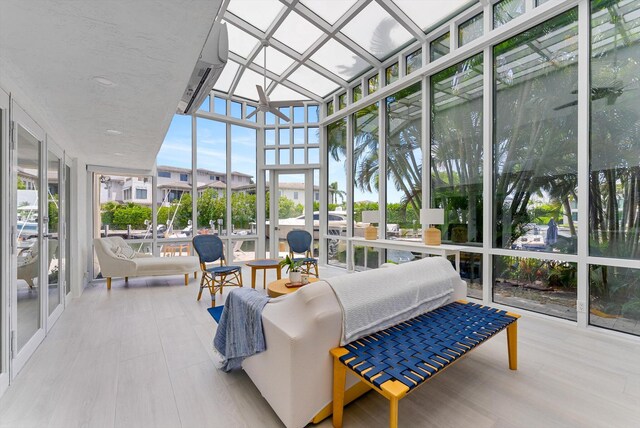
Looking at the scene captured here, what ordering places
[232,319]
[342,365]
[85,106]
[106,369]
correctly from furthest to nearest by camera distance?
[85,106] → [106,369] → [232,319] → [342,365]

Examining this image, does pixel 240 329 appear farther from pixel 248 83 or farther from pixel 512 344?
pixel 248 83

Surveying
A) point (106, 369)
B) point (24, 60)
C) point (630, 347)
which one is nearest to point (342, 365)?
point (106, 369)

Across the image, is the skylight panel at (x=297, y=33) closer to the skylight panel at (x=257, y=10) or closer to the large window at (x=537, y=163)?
the skylight panel at (x=257, y=10)

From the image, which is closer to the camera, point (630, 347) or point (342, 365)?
point (342, 365)

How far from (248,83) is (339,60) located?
2.12 m

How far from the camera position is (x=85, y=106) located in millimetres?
2535

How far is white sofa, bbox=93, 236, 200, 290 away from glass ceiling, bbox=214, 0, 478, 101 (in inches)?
151

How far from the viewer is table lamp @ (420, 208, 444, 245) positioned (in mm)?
4016

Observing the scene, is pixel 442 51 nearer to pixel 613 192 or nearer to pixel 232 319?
pixel 613 192

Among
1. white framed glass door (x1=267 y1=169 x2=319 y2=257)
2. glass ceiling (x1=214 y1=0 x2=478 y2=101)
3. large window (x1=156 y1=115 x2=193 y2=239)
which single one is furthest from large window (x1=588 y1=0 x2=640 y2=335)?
large window (x1=156 y1=115 x2=193 y2=239)

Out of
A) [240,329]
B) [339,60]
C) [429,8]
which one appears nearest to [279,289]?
[240,329]

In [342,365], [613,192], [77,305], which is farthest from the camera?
[77,305]

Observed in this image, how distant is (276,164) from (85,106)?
4.61 metres

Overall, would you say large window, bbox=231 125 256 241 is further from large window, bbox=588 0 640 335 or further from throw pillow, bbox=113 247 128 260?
large window, bbox=588 0 640 335
